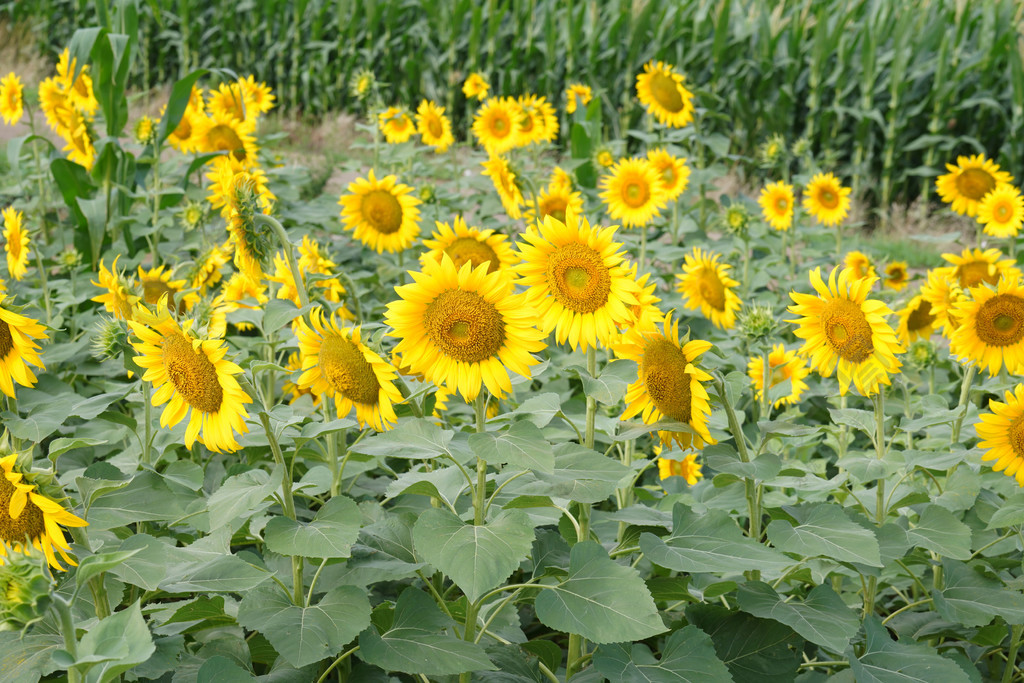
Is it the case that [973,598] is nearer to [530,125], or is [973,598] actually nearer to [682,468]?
[682,468]

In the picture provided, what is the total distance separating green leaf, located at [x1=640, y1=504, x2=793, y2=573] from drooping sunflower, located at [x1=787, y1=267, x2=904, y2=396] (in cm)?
53

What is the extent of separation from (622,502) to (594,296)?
679 mm

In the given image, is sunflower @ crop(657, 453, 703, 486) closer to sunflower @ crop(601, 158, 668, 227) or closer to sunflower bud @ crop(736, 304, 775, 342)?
sunflower bud @ crop(736, 304, 775, 342)

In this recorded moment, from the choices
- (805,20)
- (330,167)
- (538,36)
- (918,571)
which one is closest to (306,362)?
(918,571)

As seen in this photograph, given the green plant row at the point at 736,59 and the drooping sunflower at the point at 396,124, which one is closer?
the drooping sunflower at the point at 396,124

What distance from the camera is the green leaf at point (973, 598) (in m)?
1.83

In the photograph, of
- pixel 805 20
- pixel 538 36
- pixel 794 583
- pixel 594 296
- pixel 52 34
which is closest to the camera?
pixel 594 296

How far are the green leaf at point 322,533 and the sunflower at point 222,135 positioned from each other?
2.91 metres

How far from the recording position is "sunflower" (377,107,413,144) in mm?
4910

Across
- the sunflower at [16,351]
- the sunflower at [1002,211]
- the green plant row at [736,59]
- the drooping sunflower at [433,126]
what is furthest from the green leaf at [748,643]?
the green plant row at [736,59]

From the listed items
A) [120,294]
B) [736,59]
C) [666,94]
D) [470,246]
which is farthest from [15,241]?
[736,59]

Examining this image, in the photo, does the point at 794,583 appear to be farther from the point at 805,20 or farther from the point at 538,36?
the point at 538,36

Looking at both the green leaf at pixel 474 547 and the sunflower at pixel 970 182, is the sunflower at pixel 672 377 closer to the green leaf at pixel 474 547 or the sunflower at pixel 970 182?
the green leaf at pixel 474 547

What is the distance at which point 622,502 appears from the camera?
85.4 inches
